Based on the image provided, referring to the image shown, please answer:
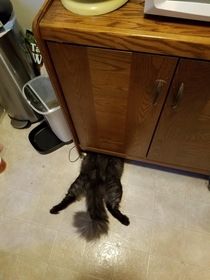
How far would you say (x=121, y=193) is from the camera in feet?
3.52

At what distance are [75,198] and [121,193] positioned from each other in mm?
259

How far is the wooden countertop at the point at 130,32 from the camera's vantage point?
1.54ft

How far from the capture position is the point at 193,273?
36.6 inches

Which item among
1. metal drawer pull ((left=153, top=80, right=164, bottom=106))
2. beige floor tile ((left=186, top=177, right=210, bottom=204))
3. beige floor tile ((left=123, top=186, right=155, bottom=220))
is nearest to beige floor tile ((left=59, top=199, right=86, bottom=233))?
beige floor tile ((left=123, top=186, right=155, bottom=220))

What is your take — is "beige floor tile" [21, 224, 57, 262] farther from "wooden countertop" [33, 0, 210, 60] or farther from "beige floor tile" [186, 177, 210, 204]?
"wooden countertop" [33, 0, 210, 60]

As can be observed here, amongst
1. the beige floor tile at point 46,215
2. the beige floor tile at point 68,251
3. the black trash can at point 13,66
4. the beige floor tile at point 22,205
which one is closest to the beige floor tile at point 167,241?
the beige floor tile at point 68,251

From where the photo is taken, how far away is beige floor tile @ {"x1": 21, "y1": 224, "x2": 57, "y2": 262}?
989 mm

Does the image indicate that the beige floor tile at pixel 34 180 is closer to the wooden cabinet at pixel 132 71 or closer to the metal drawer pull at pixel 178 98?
the wooden cabinet at pixel 132 71

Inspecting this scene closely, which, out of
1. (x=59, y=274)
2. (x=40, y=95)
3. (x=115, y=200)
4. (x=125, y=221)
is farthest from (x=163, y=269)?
(x=40, y=95)

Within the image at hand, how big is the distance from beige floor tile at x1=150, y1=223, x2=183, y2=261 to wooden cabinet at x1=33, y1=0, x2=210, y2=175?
1.51 ft

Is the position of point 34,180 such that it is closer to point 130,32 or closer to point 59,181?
point 59,181

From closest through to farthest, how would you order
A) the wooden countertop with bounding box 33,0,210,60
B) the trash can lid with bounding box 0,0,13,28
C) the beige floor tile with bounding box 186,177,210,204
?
the wooden countertop with bounding box 33,0,210,60, the trash can lid with bounding box 0,0,13,28, the beige floor tile with bounding box 186,177,210,204

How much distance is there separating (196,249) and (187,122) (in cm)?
70

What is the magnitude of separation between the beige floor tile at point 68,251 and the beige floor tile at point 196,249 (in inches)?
20.8
